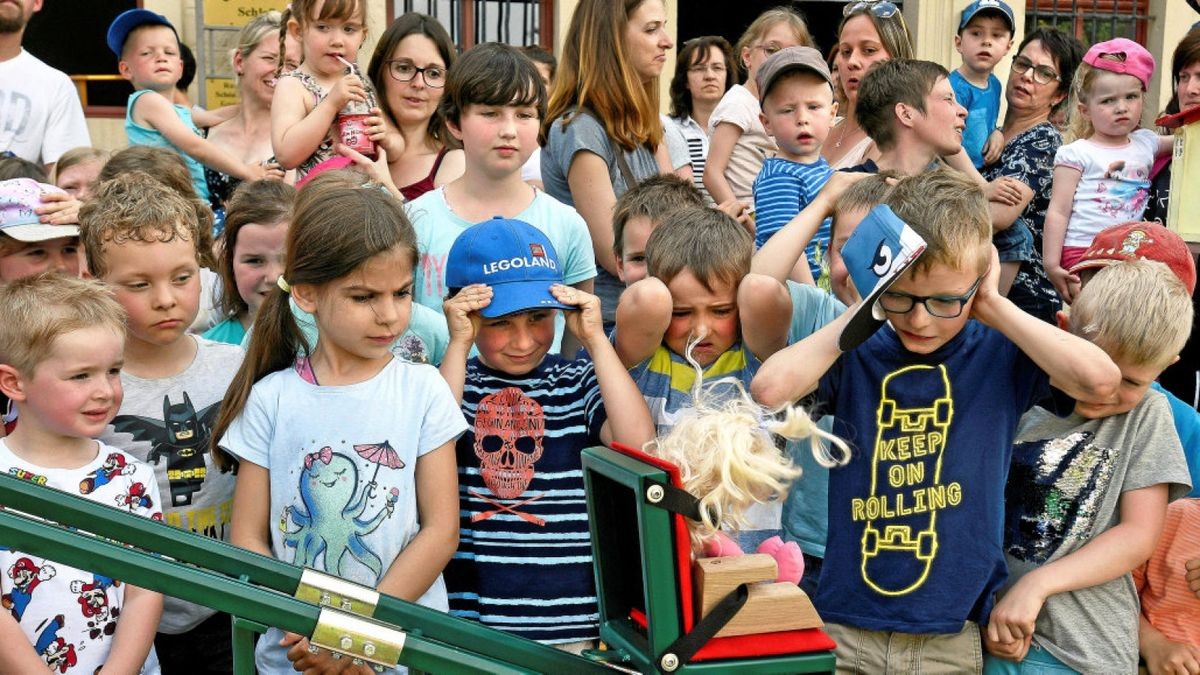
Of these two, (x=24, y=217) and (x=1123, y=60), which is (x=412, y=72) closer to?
(x=24, y=217)

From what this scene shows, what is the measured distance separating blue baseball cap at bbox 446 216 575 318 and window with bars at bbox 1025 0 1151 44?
9967 mm

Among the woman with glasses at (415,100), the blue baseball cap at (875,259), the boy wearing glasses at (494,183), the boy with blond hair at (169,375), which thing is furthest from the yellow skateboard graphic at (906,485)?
the woman with glasses at (415,100)

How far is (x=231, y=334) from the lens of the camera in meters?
3.52

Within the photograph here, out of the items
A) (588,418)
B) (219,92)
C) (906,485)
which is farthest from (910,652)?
(219,92)

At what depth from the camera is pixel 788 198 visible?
4051 mm

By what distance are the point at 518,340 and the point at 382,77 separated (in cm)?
206

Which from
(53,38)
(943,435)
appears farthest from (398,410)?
(53,38)

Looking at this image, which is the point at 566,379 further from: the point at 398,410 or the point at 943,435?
the point at 943,435

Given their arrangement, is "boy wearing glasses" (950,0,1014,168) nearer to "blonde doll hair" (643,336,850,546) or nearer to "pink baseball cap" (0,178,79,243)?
"pink baseball cap" (0,178,79,243)

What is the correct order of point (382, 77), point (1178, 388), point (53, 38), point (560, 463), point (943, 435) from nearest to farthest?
point (943, 435) < point (560, 463) < point (382, 77) < point (1178, 388) < point (53, 38)

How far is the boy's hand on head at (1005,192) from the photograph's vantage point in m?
5.38

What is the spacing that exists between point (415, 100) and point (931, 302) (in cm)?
257

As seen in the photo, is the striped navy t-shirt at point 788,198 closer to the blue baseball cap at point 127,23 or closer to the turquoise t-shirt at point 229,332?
the turquoise t-shirt at point 229,332

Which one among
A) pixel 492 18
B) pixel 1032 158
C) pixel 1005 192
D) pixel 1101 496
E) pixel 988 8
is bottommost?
pixel 1101 496
